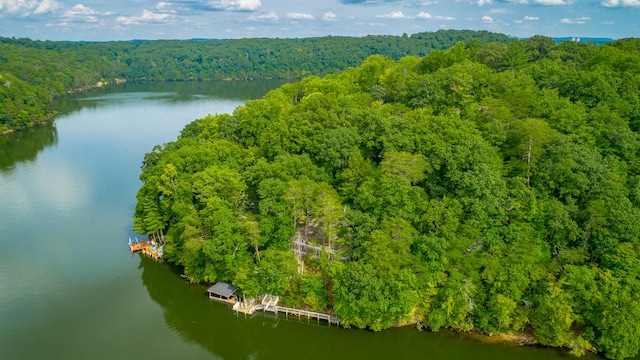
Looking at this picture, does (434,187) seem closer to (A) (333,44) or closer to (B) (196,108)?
(B) (196,108)

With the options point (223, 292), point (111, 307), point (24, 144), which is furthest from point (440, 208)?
point (24, 144)

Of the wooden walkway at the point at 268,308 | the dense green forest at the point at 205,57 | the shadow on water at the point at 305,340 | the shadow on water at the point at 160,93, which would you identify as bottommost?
the shadow on water at the point at 305,340

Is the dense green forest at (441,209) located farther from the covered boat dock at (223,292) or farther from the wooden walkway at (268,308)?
the wooden walkway at (268,308)

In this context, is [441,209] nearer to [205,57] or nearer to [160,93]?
[160,93]

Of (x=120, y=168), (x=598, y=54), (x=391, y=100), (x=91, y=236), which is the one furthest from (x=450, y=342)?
(x=120, y=168)

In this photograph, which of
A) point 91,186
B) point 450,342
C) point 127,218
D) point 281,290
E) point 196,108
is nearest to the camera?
point 450,342

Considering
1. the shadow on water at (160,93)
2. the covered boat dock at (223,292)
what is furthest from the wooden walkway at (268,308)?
the shadow on water at (160,93)

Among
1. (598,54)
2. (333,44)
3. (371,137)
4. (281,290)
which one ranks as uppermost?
(333,44)
